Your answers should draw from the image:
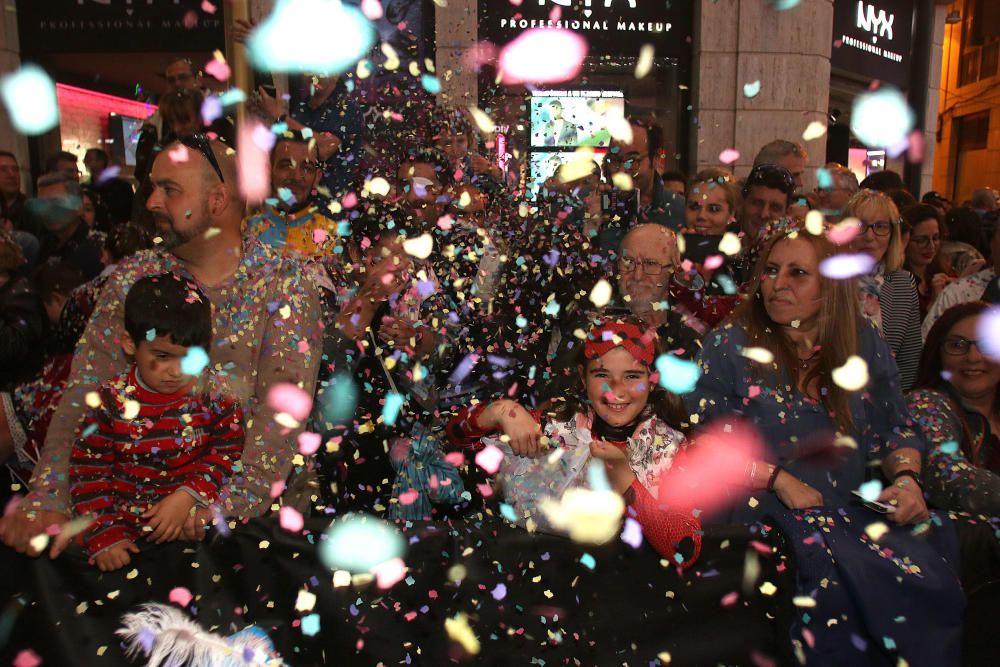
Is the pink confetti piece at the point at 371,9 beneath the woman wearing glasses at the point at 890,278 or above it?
above

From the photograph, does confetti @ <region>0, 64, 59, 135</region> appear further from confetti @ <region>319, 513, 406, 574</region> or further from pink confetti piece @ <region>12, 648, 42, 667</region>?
confetti @ <region>319, 513, 406, 574</region>

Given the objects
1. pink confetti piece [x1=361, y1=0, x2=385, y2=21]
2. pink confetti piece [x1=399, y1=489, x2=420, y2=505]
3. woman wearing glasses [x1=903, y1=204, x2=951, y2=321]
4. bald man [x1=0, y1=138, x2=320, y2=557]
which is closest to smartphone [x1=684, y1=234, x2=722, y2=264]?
woman wearing glasses [x1=903, y1=204, x2=951, y2=321]

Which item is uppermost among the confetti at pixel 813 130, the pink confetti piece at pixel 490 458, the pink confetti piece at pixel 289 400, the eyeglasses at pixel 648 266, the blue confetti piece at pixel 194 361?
the confetti at pixel 813 130

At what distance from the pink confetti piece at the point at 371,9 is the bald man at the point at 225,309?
565 cm

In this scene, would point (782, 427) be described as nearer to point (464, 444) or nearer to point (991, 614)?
point (991, 614)

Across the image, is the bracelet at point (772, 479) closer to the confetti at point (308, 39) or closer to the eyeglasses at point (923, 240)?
the eyeglasses at point (923, 240)

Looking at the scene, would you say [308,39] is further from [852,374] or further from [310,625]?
[310,625]

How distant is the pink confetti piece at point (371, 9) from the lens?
24.6ft

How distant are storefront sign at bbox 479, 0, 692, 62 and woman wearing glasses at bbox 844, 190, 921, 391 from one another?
4.83m

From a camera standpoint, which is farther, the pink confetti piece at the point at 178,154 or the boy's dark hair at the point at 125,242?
the boy's dark hair at the point at 125,242

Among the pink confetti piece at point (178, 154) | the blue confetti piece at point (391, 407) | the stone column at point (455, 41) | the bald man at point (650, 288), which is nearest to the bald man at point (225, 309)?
the pink confetti piece at point (178, 154)

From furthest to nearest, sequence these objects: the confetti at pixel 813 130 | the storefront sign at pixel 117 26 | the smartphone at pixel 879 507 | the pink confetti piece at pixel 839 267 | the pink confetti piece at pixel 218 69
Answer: the confetti at pixel 813 130 → the storefront sign at pixel 117 26 → the pink confetti piece at pixel 218 69 → the pink confetti piece at pixel 839 267 → the smartphone at pixel 879 507

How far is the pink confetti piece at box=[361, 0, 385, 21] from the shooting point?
24.6 ft

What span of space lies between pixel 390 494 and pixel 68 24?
25.3ft
